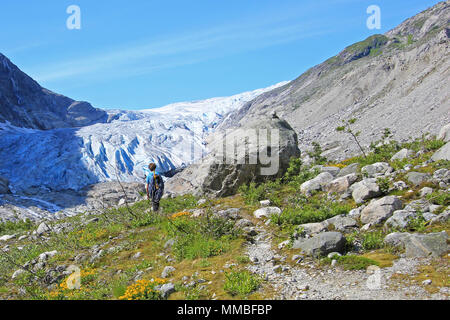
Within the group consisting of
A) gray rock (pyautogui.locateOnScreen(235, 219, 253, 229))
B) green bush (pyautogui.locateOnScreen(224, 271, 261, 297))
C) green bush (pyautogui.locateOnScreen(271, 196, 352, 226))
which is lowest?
green bush (pyautogui.locateOnScreen(224, 271, 261, 297))

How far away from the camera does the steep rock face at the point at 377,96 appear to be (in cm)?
2562

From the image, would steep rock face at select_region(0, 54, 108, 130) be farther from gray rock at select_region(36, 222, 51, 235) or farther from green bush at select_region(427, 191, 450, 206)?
green bush at select_region(427, 191, 450, 206)

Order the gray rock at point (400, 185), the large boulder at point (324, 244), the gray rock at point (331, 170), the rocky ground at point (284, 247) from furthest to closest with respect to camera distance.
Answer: the gray rock at point (331, 170)
the gray rock at point (400, 185)
the large boulder at point (324, 244)
the rocky ground at point (284, 247)

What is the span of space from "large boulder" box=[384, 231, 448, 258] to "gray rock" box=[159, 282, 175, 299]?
3.86 metres

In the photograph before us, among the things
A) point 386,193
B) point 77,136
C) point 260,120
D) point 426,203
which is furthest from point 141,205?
point 77,136

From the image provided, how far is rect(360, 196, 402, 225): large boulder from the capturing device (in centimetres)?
751

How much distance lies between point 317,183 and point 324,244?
4.86 meters

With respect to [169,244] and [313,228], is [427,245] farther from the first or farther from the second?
[169,244]

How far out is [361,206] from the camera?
332 inches

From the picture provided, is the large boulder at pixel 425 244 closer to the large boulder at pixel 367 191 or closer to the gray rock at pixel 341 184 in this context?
the large boulder at pixel 367 191


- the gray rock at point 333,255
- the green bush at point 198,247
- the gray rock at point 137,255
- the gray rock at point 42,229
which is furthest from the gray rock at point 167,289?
the gray rock at point 42,229

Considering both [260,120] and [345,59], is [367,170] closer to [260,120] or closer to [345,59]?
[260,120]

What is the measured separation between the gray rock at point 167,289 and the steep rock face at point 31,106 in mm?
59054

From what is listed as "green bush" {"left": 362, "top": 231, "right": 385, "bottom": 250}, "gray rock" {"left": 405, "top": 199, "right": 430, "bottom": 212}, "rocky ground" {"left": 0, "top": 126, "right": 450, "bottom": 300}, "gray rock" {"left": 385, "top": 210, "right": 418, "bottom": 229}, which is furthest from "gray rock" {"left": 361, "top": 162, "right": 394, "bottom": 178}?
"green bush" {"left": 362, "top": 231, "right": 385, "bottom": 250}
